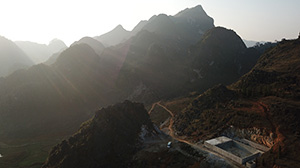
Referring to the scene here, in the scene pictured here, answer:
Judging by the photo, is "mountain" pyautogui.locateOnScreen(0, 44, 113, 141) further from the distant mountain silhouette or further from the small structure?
the small structure

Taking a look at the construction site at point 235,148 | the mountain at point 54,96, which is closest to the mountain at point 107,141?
the construction site at point 235,148

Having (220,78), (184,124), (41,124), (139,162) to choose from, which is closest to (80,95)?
(41,124)

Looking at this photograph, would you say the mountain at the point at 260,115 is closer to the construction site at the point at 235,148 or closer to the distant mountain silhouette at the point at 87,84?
the construction site at the point at 235,148

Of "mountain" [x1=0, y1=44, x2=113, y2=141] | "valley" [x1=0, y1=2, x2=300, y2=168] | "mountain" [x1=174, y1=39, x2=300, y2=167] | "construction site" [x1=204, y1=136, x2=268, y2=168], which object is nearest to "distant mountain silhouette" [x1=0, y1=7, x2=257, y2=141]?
"mountain" [x1=0, y1=44, x2=113, y2=141]

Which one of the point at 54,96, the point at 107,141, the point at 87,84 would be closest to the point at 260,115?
the point at 107,141

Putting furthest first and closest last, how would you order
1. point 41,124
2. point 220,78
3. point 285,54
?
point 220,78
point 41,124
point 285,54

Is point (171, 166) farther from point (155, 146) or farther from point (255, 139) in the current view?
point (255, 139)

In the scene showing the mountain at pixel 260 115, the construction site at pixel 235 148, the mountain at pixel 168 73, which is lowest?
the construction site at pixel 235 148
